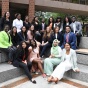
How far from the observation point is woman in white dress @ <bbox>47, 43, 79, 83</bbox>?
5.93 meters

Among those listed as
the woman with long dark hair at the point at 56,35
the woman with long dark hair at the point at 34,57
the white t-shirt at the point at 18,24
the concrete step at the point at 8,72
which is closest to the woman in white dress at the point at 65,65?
the woman with long dark hair at the point at 34,57

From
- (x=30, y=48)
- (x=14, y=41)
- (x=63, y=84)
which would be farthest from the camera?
(x=14, y=41)

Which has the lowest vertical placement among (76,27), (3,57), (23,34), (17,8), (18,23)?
(3,57)

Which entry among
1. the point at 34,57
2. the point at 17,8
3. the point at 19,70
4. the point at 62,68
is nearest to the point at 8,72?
the point at 19,70

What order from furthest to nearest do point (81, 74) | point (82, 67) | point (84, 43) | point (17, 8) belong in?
point (17, 8) → point (84, 43) → point (82, 67) → point (81, 74)

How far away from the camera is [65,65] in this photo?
616 cm

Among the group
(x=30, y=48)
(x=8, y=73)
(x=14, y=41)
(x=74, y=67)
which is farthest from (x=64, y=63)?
(x=14, y=41)

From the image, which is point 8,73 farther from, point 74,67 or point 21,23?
point 21,23

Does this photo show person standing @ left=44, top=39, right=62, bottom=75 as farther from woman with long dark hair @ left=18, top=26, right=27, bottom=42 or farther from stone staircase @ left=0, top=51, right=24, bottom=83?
woman with long dark hair @ left=18, top=26, right=27, bottom=42

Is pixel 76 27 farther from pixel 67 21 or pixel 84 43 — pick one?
pixel 84 43

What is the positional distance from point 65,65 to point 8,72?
67.0 inches

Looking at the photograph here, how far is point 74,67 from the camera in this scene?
6266 millimetres

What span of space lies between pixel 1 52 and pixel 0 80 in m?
1.26

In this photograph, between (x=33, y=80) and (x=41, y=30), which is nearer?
(x=33, y=80)
